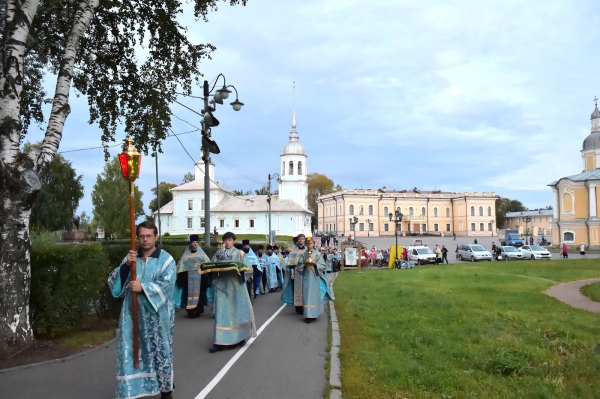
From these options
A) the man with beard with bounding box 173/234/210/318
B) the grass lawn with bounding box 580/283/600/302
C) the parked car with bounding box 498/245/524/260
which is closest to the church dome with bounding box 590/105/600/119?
the parked car with bounding box 498/245/524/260

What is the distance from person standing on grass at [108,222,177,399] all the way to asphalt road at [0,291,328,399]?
650mm

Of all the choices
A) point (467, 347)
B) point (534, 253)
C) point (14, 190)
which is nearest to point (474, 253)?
point (534, 253)

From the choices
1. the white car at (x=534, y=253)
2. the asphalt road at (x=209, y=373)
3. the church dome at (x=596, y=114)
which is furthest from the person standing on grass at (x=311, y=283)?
the church dome at (x=596, y=114)

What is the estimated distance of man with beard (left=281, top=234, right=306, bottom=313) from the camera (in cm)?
1164

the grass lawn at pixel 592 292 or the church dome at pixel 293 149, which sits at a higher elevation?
the church dome at pixel 293 149

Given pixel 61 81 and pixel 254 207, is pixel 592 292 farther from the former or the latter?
pixel 254 207

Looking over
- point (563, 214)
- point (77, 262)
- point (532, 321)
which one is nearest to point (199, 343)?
point (77, 262)

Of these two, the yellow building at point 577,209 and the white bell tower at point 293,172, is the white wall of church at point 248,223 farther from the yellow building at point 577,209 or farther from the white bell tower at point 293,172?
the yellow building at point 577,209

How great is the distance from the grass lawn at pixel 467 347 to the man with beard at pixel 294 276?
1178mm

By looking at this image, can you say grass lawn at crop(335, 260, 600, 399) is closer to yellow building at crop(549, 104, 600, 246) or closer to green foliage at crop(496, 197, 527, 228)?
yellow building at crop(549, 104, 600, 246)

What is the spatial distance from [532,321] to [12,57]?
10.2 meters

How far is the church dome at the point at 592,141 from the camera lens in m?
66.9

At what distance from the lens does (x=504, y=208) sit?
12788 centimetres

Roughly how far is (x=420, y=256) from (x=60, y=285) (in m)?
34.7
